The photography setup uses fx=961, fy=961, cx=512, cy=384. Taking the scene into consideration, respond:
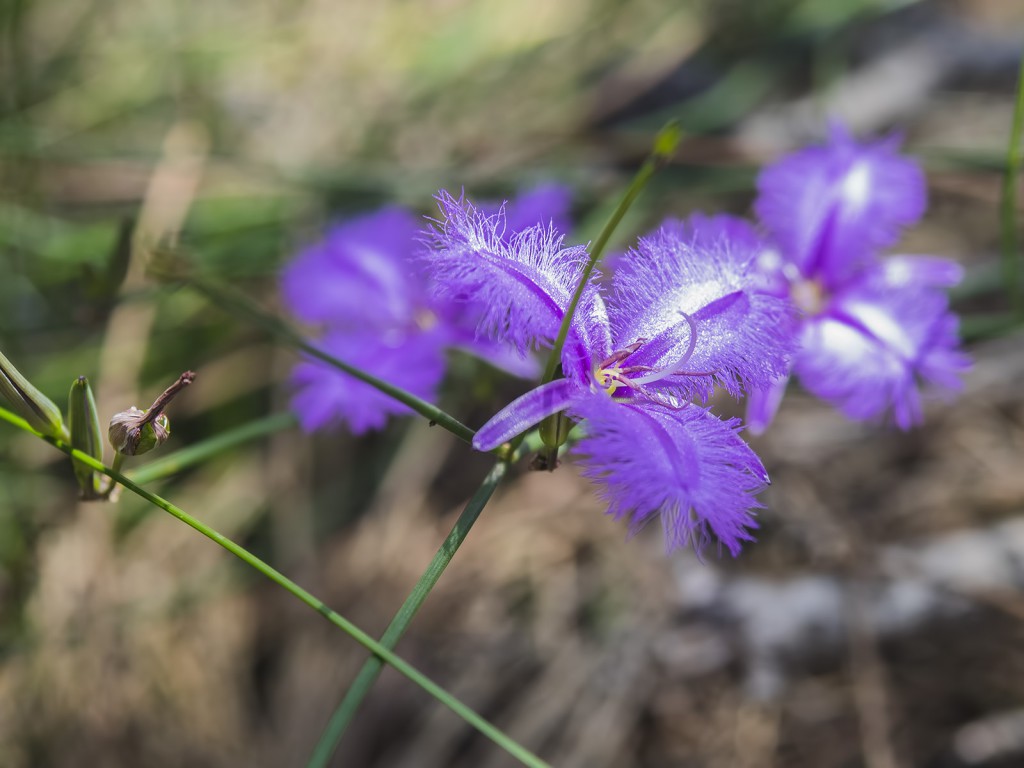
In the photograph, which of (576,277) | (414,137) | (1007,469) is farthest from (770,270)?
(414,137)

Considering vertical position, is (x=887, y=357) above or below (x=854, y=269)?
below

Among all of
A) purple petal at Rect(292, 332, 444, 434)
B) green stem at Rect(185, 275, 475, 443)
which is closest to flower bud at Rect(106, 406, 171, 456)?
green stem at Rect(185, 275, 475, 443)

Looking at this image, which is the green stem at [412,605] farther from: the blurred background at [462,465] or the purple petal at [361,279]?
the purple petal at [361,279]

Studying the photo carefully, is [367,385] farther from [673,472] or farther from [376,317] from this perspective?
[673,472]

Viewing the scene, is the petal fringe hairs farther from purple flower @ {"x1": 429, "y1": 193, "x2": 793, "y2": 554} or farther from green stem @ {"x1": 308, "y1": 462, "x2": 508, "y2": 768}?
green stem @ {"x1": 308, "y1": 462, "x2": 508, "y2": 768}

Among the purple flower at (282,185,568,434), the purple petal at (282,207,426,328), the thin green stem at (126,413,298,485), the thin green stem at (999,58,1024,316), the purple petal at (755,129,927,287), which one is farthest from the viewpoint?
the purple petal at (282,207,426,328)

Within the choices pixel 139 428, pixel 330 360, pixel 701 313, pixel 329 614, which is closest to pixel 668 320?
pixel 701 313

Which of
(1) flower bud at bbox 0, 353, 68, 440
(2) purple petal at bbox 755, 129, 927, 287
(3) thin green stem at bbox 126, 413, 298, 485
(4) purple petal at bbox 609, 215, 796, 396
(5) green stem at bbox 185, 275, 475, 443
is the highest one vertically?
(2) purple petal at bbox 755, 129, 927, 287
